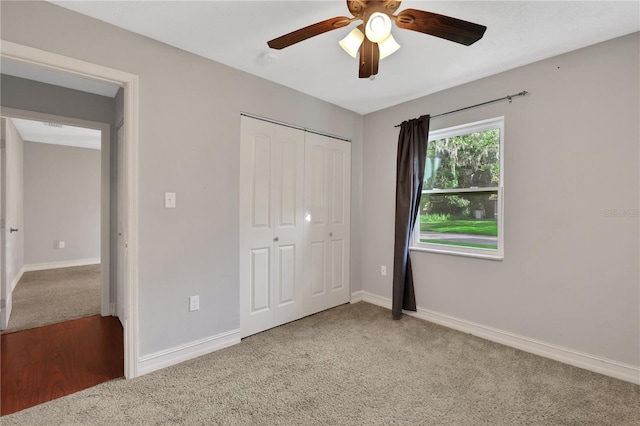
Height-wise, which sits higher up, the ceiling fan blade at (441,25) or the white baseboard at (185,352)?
the ceiling fan blade at (441,25)

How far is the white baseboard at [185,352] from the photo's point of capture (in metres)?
2.15

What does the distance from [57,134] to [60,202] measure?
1494mm

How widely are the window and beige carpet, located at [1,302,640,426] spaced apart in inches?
38.3

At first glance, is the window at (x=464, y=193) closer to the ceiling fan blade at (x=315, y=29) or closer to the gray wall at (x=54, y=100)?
the ceiling fan blade at (x=315, y=29)

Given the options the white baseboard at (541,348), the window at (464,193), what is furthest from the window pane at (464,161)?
the white baseboard at (541,348)

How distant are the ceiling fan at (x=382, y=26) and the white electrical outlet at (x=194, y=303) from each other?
1.93 metres

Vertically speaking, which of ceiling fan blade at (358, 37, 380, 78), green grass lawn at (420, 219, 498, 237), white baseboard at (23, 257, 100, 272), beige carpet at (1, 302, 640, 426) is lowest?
beige carpet at (1, 302, 640, 426)

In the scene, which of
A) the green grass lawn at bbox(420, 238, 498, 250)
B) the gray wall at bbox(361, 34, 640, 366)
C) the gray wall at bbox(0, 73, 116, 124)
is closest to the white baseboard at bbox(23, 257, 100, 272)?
the gray wall at bbox(0, 73, 116, 124)

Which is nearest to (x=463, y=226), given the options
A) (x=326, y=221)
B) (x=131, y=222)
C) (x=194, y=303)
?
(x=326, y=221)

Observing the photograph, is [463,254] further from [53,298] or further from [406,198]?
[53,298]

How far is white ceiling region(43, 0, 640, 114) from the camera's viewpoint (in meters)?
1.81

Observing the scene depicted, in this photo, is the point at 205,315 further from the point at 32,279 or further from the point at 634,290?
the point at 32,279

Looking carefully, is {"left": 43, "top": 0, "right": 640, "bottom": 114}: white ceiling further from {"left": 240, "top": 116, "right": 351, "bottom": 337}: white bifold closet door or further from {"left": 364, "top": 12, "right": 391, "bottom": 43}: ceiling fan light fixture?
{"left": 240, "top": 116, "right": 351, "bottom": 337}: white bifold closet door

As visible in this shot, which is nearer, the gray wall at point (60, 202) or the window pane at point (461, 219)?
the window pane at point (461, 219)
